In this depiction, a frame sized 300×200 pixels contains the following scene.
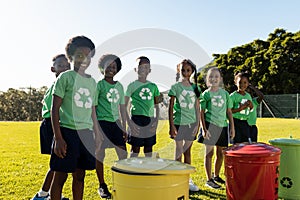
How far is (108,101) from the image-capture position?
361 centimetres

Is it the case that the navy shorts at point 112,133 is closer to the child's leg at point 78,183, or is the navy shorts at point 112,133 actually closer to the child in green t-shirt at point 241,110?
the child's leg at point 78,183

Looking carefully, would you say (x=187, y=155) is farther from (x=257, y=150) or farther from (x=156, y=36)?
(x=156, y=36)

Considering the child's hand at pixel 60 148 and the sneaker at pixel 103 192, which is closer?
the child's hand at pixel 60 148

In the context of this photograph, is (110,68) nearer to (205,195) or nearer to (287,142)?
(205,195)

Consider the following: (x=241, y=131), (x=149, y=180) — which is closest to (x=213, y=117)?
(x=241, y=131)

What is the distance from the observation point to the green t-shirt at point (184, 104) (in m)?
3.95

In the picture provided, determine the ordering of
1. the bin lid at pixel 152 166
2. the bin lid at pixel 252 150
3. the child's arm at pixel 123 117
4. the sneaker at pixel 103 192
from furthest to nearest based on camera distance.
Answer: the child's arm at pixel 123 117, the sneaker at pixel 103 192, the bin lid at pixel 252 150, the bin lid at pixel 152 166

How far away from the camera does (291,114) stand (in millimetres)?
25484

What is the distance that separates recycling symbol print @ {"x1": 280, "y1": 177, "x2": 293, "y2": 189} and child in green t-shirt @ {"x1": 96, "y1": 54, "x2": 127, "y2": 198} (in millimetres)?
1766

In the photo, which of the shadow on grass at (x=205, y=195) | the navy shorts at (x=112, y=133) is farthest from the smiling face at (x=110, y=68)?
the shadow on grass at (x=205, y=195)

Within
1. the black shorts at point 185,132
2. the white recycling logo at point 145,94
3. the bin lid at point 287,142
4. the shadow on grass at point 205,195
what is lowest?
the shadow on grass at point 205,195

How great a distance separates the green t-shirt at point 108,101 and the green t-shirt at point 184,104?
0.67 meters

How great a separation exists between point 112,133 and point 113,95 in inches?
16.5

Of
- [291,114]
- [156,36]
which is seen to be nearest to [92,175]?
[156,36]
